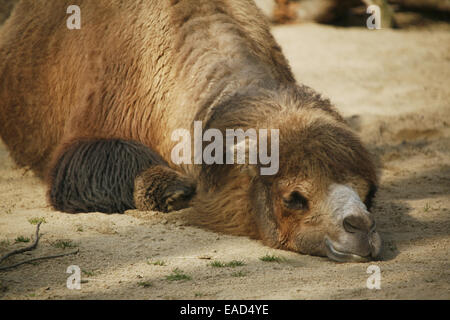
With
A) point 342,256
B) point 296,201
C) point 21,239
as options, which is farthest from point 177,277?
point 21,239

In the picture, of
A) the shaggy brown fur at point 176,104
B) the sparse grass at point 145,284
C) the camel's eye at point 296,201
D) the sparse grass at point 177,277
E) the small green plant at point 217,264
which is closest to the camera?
the sparse grass at point 145,284

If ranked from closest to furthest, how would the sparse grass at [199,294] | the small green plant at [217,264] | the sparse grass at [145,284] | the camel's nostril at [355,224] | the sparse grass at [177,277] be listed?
the sparse grass at [199,294] < the sparse grass at [145,284] < the sparse grass at [177,277] < the camel's nostril at [355,224] < the small green plant at [217,264]

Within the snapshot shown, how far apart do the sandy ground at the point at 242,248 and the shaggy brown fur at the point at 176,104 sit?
247 mm

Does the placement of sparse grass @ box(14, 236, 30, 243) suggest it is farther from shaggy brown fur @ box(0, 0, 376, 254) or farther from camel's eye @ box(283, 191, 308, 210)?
camel's eye @ box(283, 191, 308, 210)

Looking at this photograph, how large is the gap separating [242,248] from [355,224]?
841 millimetres

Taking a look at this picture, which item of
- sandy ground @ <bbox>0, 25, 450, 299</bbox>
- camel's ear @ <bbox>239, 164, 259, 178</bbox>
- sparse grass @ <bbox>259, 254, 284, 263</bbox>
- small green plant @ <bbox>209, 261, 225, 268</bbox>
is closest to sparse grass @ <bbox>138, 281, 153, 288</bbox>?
sandy ground @ <bbox>0, 25, 450, 299</bbox>

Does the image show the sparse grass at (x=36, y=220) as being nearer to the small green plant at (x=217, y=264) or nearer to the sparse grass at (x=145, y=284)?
the sparse grass at (x=145, y=284)

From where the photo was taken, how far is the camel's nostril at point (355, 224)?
3.99m

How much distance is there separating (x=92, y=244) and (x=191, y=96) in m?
1.54

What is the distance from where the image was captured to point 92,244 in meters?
4.45

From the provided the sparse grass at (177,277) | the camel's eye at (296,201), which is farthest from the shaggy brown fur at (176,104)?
the sparse grass at (177,277)

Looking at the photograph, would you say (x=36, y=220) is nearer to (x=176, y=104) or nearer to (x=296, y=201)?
(x=176, y=104)

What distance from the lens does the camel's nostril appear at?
13.1 feet

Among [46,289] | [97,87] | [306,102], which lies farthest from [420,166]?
[46,289]
